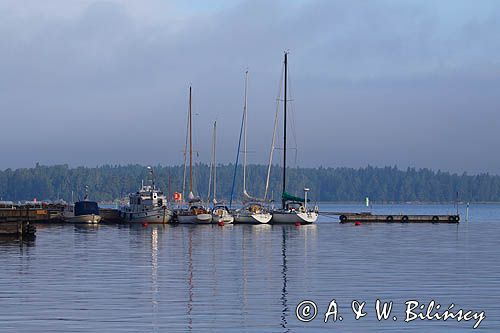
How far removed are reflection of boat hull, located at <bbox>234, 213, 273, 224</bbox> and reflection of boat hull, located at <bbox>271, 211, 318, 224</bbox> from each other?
1.47m

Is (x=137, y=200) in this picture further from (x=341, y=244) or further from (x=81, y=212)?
(x=341, y=244)

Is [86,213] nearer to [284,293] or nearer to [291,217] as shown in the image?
[291,217]

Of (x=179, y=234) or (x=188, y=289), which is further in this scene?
(x=179, y=234)

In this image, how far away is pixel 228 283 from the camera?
53.6m

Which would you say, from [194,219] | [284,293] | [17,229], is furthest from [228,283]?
[194,219]

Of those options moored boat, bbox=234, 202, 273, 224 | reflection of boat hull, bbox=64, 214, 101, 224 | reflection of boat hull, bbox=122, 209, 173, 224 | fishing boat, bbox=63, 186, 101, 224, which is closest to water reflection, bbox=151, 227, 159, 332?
moored boat, bbox=234, 202, 273, 224

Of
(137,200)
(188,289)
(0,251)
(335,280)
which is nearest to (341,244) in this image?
(0,251)

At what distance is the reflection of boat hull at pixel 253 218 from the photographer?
Result: 13938 cm

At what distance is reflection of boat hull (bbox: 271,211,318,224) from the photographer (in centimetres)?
14150

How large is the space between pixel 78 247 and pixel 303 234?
3638 cm

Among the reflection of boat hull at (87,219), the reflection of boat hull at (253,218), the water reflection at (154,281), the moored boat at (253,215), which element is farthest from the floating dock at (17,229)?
the moored boat at (253,215)

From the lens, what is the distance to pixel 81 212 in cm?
14600

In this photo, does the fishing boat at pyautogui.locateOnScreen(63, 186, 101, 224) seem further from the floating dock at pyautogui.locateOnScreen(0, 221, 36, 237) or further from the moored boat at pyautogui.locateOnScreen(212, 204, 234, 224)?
the floating dock at pyautogui.locateOnScreen(0, 221, 36, 237)

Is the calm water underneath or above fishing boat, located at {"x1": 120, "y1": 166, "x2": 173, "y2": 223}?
underneath
